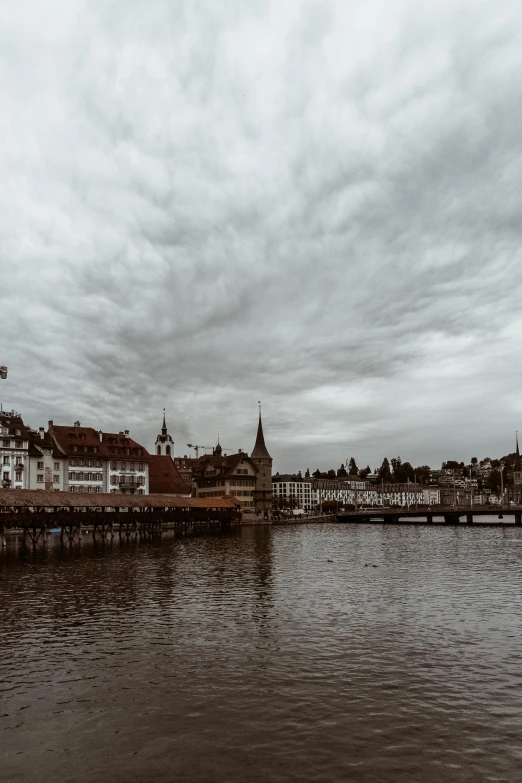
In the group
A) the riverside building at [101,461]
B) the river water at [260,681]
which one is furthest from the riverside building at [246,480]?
the river water at [260,681]

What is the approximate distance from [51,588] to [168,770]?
2674 centimetres

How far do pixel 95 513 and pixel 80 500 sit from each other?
2.87m

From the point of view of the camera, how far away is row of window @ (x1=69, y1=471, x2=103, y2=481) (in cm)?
10703

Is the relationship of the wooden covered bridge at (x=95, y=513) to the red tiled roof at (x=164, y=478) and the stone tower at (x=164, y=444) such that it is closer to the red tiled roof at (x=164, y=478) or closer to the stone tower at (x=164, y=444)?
the red tiled roof at (x=164, y=478)

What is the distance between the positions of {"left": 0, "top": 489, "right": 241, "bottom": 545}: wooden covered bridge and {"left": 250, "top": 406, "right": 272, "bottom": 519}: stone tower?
26515 mm

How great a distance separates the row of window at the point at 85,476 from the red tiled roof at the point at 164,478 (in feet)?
44.4

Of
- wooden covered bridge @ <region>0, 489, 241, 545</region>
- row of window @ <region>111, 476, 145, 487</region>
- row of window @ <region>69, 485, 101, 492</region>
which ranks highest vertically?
row of window @ <region>111, 476, 145, 487</region>

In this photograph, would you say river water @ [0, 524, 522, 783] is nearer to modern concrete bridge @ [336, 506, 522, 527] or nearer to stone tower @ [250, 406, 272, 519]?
modern concrete bridge @ [336, 506, 522, 527]

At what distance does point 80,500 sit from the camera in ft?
264

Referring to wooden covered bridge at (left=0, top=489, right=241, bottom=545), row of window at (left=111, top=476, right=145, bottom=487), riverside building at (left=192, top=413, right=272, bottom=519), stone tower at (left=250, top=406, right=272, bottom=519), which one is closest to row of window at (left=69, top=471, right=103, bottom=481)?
row of window at (left=111, top=476, right=145, bottom=487)

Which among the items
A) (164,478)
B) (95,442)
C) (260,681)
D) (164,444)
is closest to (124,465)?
(95,442)

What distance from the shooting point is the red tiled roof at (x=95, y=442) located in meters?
109

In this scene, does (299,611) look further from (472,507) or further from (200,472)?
(200,472)

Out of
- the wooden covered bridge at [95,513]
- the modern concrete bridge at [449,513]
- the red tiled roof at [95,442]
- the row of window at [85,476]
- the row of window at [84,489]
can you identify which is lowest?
the modern concrete bridge at [449,513]
